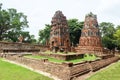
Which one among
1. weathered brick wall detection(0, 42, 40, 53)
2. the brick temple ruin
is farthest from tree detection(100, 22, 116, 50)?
weathered brick wall detection(0, 42, 40, 53)

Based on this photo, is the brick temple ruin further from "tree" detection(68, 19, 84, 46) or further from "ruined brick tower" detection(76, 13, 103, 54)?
"tree" detection(68, 19, 84, 46)

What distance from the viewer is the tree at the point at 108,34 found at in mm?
52528

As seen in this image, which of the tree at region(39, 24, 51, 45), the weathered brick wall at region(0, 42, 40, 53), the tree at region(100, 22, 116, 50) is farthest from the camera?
the tree at region(39, 24, 51, 45)

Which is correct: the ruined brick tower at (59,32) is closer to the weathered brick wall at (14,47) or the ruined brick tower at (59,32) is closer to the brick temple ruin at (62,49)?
the brick temple ruin at (62,49)

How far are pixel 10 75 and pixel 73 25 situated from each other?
4140cm

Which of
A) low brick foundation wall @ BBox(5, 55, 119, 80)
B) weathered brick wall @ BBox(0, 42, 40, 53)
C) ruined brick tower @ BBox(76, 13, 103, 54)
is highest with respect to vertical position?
ruined brick tower @ BBox(76, 13, 103, 54)

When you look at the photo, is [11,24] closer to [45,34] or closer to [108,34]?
[45,34]

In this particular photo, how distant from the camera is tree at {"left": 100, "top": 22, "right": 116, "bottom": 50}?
172 feet

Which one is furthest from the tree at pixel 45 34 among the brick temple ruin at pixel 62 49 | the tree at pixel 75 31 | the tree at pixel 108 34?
the tree at pixel 108 34

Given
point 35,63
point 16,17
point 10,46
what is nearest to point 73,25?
point 16,17

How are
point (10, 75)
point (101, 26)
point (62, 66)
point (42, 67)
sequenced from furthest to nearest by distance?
point (101, 26) < point (42, 67) < point (62, 66) < point (10, 75)

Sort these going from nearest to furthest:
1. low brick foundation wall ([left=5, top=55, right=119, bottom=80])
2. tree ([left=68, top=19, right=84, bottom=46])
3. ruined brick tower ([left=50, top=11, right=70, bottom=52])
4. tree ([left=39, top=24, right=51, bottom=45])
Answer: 1. low brick foundation wall ([left=5, top=55, right=119, bottom=80])
2. ruined brick tower ([left=50, top=11, right=70, bottom=52])
3. tree ([left=68, top=19, right=84, bottom=46])
4. tree ([left=39, top=24, right=51, bottom=45])

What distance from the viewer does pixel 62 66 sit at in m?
13.6

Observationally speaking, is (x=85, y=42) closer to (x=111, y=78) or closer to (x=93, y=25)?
(x=93, y=25)
